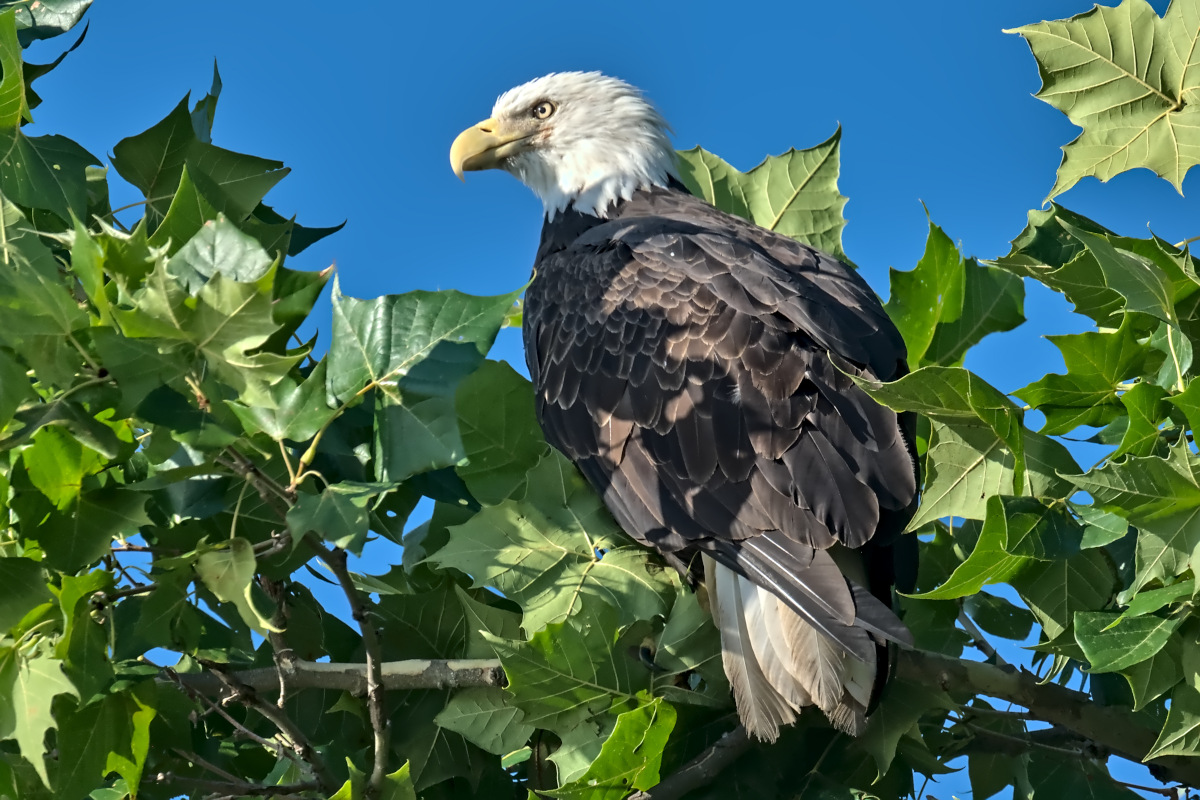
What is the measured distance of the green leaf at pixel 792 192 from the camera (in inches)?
169

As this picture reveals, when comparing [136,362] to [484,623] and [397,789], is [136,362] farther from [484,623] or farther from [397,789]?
[484,623]

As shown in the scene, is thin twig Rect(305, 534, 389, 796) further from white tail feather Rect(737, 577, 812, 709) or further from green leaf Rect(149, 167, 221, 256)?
white tail feather Rect(737, 577, 812, 709)

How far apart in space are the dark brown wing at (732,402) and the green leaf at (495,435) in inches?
10.4

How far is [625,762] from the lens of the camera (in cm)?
271

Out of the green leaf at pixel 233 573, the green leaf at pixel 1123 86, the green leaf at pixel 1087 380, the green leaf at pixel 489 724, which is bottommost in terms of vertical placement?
the green leaf at pixel 489 724

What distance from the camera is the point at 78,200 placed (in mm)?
3027

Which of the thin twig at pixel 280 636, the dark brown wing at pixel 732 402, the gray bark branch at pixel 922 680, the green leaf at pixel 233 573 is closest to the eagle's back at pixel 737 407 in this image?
the dark brown wing at pixel 732 402

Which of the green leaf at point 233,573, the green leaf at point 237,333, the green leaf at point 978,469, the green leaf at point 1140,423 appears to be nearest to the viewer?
the green leaf at point 237,333

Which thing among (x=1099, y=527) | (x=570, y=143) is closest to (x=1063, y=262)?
(x=1099, y=527)

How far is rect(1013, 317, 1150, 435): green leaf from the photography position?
9.37 feet

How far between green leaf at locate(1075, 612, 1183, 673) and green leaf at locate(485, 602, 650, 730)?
105 centimetres

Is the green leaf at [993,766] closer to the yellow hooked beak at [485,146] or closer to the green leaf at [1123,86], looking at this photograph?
the green leaf at [1123,86]

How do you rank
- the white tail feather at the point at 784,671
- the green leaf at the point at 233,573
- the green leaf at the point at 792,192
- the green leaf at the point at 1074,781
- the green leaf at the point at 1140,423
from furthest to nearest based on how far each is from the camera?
the green leaf at the point at 792,192, the green leaf at the point at 1074,781, the white tail feather at the point at 784,671, the green leaf at the point at 1140,423, the green leaf at the point at 233,573

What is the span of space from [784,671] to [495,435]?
1069mm
